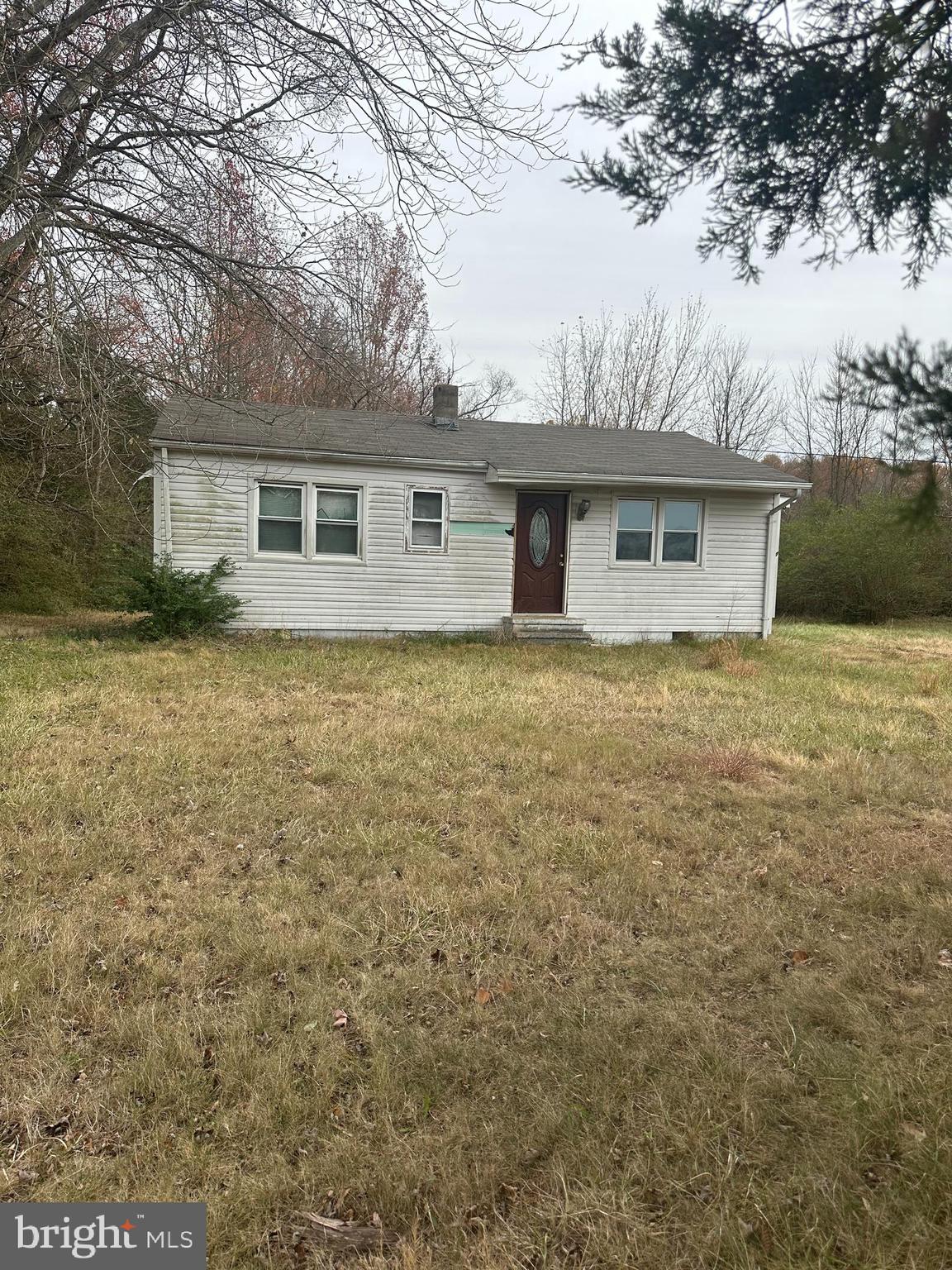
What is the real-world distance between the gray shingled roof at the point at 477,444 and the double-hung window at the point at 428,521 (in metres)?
0.63

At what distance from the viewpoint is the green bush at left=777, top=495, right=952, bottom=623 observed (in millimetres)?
19328

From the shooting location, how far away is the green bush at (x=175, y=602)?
11234mm

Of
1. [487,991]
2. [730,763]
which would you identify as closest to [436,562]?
[730,763]

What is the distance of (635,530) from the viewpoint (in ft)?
44.1

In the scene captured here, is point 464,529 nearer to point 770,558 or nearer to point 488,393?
point 770,558

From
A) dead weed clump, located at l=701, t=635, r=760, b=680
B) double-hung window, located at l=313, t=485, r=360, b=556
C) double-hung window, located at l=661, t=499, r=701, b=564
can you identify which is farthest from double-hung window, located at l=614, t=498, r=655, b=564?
double-hung window, located at l=313, t=485, r=360, b=556

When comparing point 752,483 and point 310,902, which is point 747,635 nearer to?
point 752,483

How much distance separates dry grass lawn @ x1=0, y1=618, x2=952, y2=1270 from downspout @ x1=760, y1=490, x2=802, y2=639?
7.62 m

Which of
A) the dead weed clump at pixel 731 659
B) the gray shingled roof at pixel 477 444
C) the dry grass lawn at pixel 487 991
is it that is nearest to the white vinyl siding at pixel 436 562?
the gray shingled roof at pixel 477 444

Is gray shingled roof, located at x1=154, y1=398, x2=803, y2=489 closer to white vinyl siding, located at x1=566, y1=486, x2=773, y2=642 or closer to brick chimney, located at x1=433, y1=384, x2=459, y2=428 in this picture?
brick chimney, located at x1=433, y1=384, x2=459, y2=428

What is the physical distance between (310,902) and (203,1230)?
1784 mm

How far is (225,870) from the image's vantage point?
4.08 meters

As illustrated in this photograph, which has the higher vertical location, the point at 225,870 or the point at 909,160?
the point at 909,160

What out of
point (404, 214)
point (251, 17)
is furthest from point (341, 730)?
point (251, 17)
